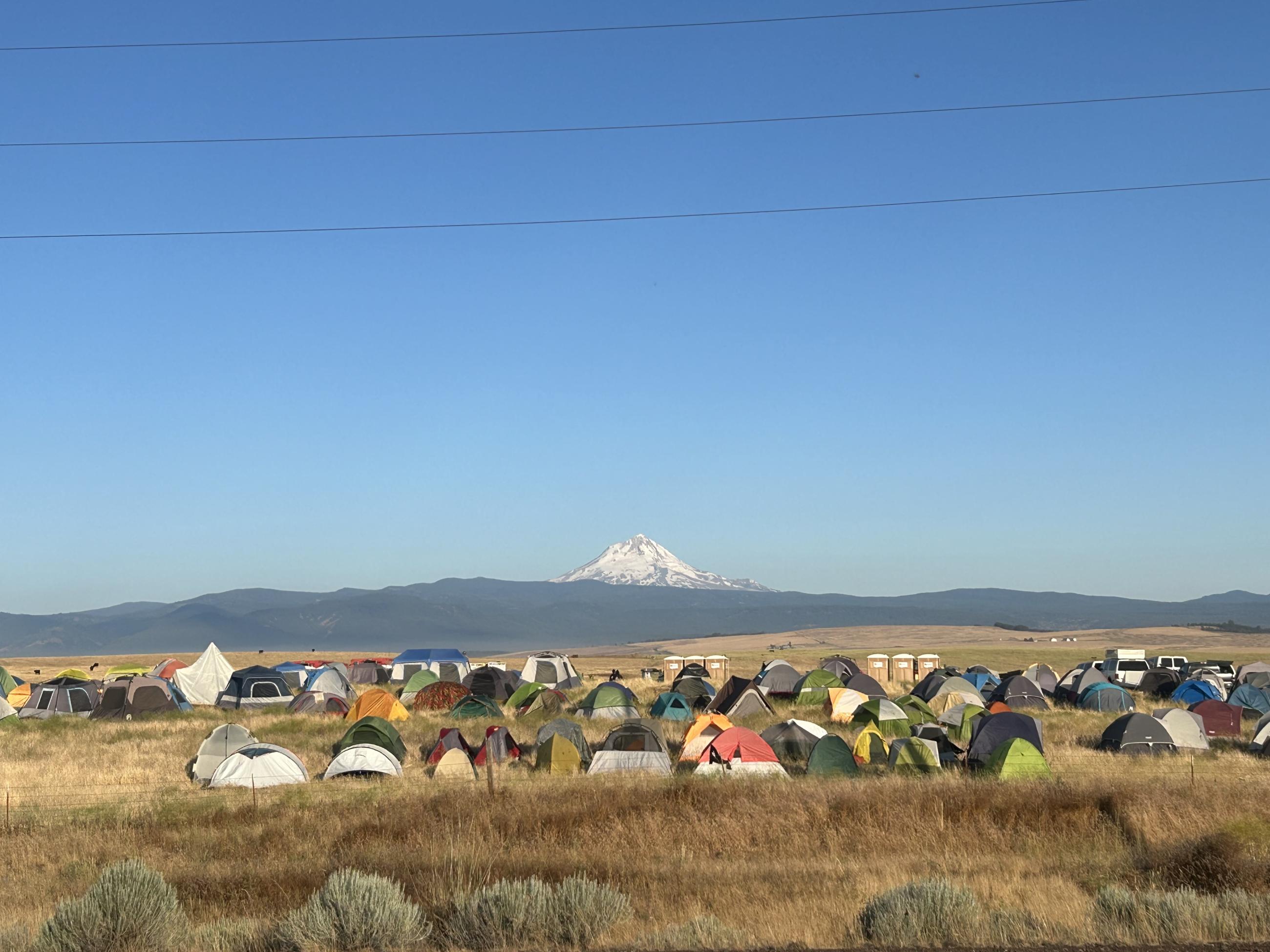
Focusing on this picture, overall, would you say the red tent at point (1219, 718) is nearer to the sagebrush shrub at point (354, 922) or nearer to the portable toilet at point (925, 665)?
the portable toilet at point (925, 665)

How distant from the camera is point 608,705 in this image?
34.2 m

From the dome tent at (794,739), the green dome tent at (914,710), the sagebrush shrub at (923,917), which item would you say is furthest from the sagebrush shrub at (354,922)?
the green dome tent at (914,710)

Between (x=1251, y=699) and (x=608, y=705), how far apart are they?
20.3m

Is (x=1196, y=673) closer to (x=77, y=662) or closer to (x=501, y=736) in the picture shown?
(x=501, y=736)

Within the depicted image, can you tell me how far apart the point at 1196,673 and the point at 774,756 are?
1073 inches

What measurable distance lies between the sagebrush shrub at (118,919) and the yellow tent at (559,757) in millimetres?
12707

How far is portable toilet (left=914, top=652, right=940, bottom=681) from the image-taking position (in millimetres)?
52312

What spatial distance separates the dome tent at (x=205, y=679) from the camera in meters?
40.0

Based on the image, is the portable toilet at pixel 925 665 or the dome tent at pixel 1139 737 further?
the portable toilet at pixel 925 665

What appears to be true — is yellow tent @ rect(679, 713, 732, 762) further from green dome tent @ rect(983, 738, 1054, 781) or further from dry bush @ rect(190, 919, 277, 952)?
dry bush @ rect(190, 919, 277, 952)

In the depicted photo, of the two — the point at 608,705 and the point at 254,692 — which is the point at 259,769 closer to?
the point at 608,705

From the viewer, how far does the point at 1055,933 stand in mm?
9555

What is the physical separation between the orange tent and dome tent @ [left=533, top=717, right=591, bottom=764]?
9290mm

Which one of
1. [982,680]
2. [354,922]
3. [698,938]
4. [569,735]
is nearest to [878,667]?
Answer: [982,680]
